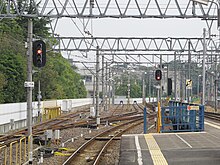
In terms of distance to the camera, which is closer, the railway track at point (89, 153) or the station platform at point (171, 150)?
the station platform at point (171, 150)

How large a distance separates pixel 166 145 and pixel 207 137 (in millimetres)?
3095

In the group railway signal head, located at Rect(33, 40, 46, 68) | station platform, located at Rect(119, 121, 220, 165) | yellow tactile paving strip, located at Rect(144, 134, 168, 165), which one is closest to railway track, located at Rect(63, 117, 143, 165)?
station platform, located at Rect(119, 121, 220, 165)

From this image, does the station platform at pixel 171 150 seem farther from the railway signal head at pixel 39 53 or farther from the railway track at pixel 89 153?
the railway signal head at pixel 39 53

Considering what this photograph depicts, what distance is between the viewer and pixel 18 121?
33.8m

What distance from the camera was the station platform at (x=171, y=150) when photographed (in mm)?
12266

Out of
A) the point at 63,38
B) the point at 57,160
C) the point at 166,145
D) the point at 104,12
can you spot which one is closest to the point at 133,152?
the point at 166,145

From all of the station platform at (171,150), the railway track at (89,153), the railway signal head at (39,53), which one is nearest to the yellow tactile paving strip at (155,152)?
the station platform at (171,150)

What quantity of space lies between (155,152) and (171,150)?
2.11 ft

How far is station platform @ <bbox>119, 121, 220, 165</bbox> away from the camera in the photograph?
12.3 metres

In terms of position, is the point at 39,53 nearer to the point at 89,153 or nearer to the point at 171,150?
the point at 89,153

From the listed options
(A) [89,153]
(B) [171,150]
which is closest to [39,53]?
(A) [89,153]

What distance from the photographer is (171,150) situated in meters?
14.4

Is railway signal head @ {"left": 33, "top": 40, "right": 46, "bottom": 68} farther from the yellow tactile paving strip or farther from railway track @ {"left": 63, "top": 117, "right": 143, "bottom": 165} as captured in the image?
the yellow tactile paving strip

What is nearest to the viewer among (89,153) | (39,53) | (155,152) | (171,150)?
(155,152)
